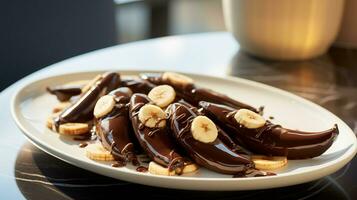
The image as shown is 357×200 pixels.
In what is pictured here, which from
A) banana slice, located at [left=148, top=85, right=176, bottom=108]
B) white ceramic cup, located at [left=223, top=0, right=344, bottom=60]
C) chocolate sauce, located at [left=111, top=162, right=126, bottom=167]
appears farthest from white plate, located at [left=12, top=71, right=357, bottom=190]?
white ceramic cup, located at [left=223, top=0, right=344, bottom=60]

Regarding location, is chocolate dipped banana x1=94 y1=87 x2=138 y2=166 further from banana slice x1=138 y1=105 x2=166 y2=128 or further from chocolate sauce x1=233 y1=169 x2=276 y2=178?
chocolate sauce x1=233 y1=169 x2=276 y2=178

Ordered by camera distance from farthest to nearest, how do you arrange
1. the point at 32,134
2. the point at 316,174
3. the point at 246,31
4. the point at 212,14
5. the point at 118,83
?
the point at 212,14 → the point at 246,31 → the point at 118,83 → the point at 32,134 → the point at 316,174

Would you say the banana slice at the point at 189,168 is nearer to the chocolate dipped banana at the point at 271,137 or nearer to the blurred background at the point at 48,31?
the chocolate dipped banana at the point at 271,137

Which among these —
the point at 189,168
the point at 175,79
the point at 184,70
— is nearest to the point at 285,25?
the point at 184,70

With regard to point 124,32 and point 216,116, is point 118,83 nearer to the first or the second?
point 216,116

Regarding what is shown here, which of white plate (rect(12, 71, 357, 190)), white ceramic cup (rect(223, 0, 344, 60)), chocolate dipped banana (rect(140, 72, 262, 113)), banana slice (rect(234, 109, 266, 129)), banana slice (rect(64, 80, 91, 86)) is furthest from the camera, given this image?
white ceramic cup (rect(223, 0, 344, 60))

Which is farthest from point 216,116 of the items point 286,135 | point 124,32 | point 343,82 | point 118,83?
point 124,32

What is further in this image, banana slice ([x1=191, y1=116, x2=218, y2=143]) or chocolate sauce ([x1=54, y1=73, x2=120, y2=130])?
chocolate sauce ([x1=54, y1=73, x2=120, y2=130])
